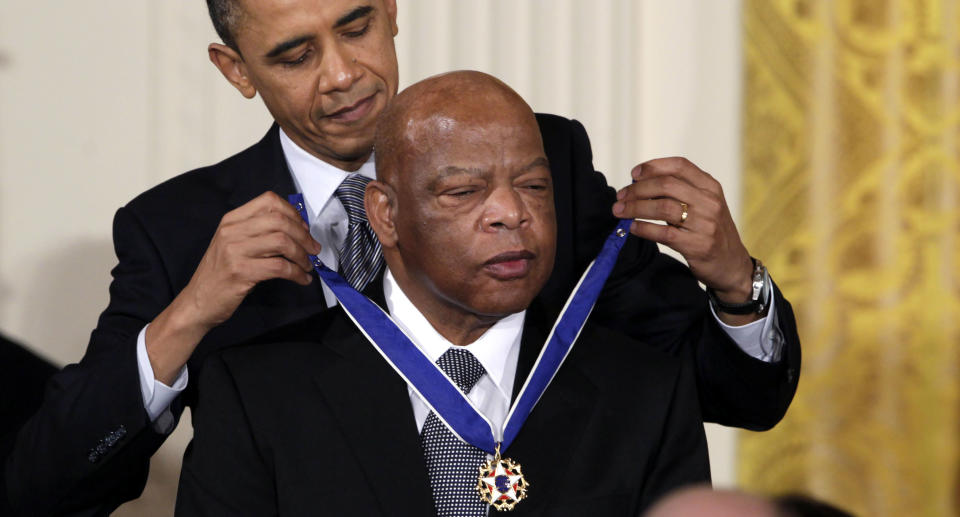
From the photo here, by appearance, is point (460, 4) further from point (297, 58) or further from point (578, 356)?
point (578, 356)

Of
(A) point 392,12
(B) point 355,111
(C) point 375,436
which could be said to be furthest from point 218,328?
(A) point 392,12

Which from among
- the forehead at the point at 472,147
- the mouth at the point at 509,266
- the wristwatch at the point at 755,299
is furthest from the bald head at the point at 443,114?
the wristwatch at the point at 755,299

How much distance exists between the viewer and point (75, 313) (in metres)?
3.62

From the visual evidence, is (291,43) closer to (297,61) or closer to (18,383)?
(297,61)

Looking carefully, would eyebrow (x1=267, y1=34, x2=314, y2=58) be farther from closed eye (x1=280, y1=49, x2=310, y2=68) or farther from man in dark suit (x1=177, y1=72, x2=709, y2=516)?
man in dark suit (x1=177, y1=72, x2=709, y2=516)

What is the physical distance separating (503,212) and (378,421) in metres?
0.35

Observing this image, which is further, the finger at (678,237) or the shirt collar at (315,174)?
the shirt collar at (315,174)

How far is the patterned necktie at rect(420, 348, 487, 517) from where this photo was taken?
1.98 metres

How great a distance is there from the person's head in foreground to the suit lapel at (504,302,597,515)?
0.17 metres

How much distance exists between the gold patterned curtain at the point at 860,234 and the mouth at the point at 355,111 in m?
1.58

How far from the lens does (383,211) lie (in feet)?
6.84

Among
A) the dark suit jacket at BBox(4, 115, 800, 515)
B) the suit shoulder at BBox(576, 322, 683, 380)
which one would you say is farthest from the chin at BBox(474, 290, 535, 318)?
the dark suit jacket at BBox(4, 115, 800, 515)

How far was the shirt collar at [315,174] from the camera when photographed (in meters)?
2.52

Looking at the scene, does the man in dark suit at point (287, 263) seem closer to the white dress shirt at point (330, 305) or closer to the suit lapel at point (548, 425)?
the white dress shirt at point (330, 305)
